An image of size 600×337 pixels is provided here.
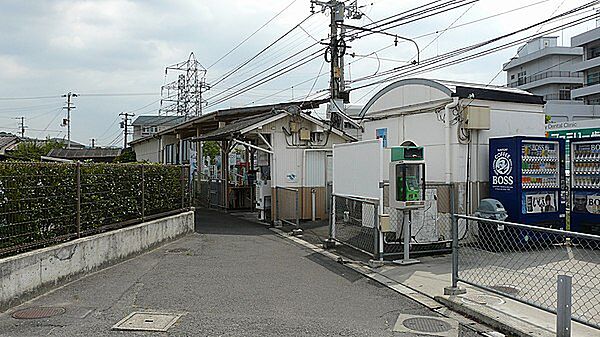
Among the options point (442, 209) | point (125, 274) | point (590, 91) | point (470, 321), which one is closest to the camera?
point (470, 321)

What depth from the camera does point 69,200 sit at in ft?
28.7

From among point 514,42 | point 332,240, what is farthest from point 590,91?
point 332,240

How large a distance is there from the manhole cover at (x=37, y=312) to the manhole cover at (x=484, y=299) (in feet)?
16.8

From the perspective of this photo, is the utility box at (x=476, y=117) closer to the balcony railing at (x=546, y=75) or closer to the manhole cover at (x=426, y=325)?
the manhole cover at (x=426, y=325)

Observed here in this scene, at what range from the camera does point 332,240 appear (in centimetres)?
1197

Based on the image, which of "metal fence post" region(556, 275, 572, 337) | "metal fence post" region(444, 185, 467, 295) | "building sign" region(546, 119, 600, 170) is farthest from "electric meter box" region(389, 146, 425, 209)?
"building sign" region(546, 119, 600, 170)

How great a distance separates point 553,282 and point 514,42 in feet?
22.6

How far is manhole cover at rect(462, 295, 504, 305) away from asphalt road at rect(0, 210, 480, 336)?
0.61 meters

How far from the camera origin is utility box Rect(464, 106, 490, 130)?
36.2 ft

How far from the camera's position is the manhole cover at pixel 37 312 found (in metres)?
6.34

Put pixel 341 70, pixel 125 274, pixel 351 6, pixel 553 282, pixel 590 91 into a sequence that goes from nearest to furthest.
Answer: pixel 553 282 → pixel 125 274 → pixel 341 70 → pixel 351 6 → pixel 590 91

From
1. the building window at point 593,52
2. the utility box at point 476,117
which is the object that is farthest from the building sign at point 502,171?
the building window at point 593,52

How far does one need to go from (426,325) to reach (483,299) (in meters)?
1.23

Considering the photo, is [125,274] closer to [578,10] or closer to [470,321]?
[470,321]
